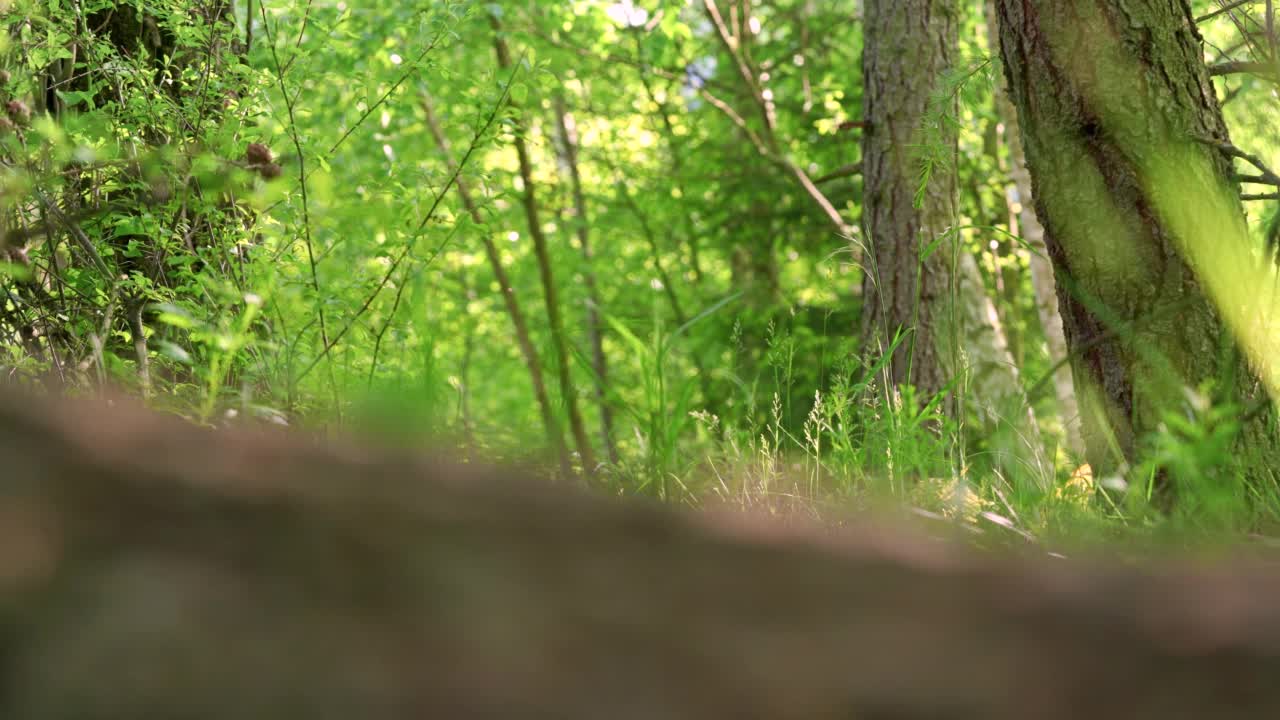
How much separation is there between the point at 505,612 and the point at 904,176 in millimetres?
5623

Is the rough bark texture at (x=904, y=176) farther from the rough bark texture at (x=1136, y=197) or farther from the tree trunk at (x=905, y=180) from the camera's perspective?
the rough bark texture at (x=1136, y=197)

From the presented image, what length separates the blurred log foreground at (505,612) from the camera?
1.97ft

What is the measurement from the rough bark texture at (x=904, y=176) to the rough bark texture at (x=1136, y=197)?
9.27ft

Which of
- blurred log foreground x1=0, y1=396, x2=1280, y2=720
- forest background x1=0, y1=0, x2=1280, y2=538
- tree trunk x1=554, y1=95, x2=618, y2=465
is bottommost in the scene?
blurred log foreground x1=0, y1=396, x2=1280, y2=720

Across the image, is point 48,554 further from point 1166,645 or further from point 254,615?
point 1166,645

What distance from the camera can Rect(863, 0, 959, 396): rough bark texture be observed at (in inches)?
228

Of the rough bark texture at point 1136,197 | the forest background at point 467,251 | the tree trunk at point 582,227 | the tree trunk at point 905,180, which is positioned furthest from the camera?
the tree trunk at point 582,227

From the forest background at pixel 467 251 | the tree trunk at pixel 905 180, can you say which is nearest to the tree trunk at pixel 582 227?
the forest background at pixel 467 251

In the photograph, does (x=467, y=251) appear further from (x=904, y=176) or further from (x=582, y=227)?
(x=582, y=227)

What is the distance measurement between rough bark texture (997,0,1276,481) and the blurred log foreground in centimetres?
220

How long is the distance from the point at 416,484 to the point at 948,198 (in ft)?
18.8

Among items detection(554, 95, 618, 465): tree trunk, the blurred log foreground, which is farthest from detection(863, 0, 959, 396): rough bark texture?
detection(554, 95, 618, 465): tree trunk

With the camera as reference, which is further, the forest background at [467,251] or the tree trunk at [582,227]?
the tree trunk at [582,227]

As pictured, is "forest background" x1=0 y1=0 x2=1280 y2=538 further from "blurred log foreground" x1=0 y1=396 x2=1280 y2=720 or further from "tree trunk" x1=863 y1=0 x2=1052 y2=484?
"blurred log foreground" x1=0 y1=396 x2=1280 y2=720
